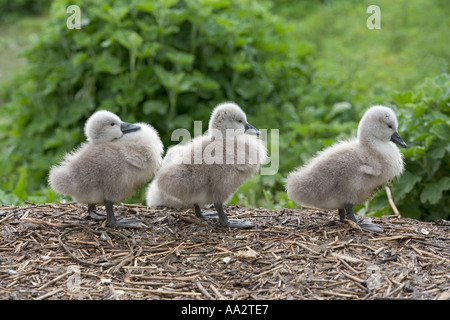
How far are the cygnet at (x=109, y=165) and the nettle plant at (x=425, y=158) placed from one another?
2.84m

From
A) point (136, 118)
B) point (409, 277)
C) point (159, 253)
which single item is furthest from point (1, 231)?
point (136, 118)

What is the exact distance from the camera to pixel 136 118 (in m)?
8.81

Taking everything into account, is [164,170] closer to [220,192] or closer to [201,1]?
[220,192]

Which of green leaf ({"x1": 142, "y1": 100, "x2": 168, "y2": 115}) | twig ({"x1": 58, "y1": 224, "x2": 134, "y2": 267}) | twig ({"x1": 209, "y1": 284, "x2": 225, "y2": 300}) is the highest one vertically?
green leaf ({"x1": 142, "y1": 100, "x2": 168, "y2": 115})

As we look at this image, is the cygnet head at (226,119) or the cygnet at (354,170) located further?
the cygnet head at (226,119)

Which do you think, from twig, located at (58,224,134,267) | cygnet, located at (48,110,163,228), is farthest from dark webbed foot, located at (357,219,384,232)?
twig, located at (58,224,134,267)

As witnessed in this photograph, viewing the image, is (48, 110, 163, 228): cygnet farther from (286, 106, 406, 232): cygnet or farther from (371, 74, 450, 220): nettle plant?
(371, 74, 450, 220): nettle plant

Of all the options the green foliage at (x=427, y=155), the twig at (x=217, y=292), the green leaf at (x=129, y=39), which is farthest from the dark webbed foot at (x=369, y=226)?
the green leaf at (x=129, y=39)

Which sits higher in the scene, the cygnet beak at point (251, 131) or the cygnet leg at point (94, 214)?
the cygnet beak at point (251, 131)

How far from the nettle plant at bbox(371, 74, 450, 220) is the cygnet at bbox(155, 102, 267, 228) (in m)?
Answer: 2.08

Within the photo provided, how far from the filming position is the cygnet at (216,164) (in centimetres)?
473

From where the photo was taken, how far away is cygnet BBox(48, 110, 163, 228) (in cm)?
464

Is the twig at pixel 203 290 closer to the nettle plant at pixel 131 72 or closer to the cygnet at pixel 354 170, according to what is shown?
the cygnet at pixel 354 170

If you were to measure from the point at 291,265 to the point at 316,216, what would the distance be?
1.13 metres
